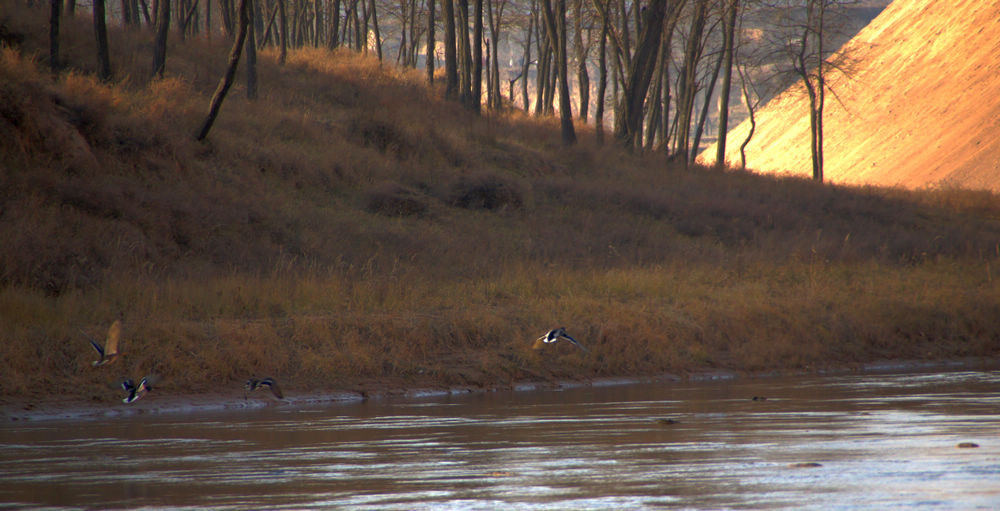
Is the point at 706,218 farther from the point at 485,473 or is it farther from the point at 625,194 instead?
the point at 485,473

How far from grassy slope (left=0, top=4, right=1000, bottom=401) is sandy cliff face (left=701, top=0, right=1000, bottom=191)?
115 ft

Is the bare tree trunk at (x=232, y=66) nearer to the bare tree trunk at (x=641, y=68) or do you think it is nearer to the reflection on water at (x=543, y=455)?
the reflection on water at (x=543, y=455)

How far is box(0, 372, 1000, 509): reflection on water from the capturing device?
5477 mm

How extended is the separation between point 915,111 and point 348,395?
7412 centimetres

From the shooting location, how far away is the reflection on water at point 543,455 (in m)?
5.48

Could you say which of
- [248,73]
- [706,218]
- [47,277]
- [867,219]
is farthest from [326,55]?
[47,277]

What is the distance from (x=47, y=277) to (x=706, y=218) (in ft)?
59.1

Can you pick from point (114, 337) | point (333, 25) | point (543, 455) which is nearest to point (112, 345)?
point (114, 337)

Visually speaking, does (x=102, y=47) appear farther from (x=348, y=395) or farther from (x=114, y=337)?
(x=114, y=337)

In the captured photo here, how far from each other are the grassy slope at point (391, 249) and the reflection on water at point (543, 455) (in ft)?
6.64

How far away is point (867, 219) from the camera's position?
31.2 metres

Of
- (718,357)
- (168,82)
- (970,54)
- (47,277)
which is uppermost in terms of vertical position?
(970,54)

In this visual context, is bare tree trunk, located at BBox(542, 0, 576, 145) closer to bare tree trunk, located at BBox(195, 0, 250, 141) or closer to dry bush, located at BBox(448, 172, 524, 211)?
dry bush, located at BBox(448, 172, 524, 211)

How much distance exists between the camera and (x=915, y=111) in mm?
77625
